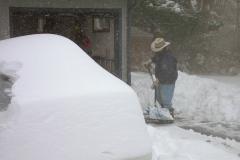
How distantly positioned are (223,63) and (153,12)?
4467mm

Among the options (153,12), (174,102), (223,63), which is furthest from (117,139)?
(223,63)

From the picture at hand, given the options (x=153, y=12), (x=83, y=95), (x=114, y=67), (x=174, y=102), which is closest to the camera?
(x=83, y=95)

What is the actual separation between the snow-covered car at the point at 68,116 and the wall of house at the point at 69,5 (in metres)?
8.37

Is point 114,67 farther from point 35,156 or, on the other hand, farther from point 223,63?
point 35,156

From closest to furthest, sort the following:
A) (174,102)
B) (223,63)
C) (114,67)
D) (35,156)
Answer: (35,156), (174,102), (114,67), (223,63)

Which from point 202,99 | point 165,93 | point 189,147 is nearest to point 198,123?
point 165,93

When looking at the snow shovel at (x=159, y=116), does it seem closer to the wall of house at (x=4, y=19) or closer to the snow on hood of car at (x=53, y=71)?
the snow on hood of car at (x=53, y=71)

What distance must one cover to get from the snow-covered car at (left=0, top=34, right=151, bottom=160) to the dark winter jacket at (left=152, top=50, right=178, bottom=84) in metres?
5.75

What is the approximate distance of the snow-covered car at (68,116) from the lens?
4020 millimetres

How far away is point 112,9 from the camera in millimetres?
14375

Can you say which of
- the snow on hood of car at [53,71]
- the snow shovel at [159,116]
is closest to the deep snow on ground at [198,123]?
the snow shovel at [159,116]

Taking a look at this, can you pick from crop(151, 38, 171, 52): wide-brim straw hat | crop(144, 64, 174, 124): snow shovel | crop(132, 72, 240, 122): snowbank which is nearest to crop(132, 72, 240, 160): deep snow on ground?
crop(132, 72, 240, 122): snowbank

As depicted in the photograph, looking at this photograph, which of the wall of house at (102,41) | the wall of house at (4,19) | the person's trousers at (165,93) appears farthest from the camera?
the wall of house at (102,41)

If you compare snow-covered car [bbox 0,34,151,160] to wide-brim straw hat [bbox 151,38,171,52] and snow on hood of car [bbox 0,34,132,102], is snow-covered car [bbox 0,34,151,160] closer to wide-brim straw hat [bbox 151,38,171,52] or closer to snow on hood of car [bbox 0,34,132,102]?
snow on hood of car [bbox 0,34,132,102]
